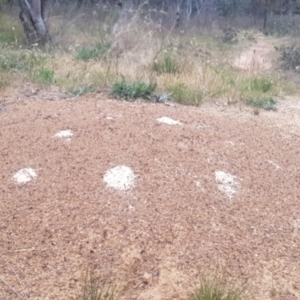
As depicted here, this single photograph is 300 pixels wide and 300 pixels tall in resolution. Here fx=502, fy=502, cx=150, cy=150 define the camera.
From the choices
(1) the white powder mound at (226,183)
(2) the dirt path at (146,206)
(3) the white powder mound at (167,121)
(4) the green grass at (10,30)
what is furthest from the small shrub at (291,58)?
(1) the white powder mound at (226,183)

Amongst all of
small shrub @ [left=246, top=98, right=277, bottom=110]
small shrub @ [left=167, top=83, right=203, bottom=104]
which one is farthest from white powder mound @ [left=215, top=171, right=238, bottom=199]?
small shrub @ [left=246, top=98, right=277, bottom=110]

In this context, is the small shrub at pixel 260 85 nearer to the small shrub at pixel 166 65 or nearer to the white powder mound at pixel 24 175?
the small shrub at pixel 166 65

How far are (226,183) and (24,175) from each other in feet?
3.66

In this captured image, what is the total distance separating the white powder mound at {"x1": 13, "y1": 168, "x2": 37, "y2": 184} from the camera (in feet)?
8.80

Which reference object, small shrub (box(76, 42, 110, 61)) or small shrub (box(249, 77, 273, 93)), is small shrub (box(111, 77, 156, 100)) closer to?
small shrub (box(249, 77, 273, 93))

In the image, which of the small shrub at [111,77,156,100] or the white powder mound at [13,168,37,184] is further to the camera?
the small shrub at [111,77,156,100]

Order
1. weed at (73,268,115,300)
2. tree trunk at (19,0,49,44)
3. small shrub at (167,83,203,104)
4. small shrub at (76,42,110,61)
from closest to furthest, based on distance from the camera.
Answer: weed at (73,268,115,300), small shrub at (167,83,203,104), small shrub at (76,42,110,61), tree trunk at (19,0,49,44)

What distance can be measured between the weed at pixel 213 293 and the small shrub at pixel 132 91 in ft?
8.02

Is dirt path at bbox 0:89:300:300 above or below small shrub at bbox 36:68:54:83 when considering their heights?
above

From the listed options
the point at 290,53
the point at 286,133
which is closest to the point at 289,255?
the point at 286,133

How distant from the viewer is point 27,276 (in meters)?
2.09

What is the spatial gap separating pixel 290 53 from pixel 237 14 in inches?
250

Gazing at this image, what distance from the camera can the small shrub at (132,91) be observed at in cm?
425

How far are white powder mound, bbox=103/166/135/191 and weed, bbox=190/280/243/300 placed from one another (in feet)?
2.57
